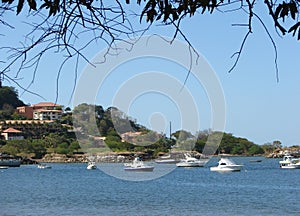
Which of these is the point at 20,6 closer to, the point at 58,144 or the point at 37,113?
the point at 58,144

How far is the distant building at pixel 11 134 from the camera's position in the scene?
81.7m

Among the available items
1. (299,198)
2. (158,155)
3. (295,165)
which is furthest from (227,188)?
(158,155)

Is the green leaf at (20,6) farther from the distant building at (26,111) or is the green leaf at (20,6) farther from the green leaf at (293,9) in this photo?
the distant building at (26,111)

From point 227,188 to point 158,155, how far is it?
132ft

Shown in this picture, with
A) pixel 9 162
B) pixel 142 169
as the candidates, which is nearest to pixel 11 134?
pixel 9 162

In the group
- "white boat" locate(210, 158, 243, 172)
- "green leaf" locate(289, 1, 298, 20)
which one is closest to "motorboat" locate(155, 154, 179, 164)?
"white boat" locate(210, 158, 243, 172)

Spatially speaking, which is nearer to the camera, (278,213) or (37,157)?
(278,213)

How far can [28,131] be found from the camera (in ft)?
278

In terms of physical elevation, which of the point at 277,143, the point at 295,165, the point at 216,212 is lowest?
the point at 216,212

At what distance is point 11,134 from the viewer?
8244 cm

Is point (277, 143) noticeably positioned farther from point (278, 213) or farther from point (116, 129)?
point (278, 213)

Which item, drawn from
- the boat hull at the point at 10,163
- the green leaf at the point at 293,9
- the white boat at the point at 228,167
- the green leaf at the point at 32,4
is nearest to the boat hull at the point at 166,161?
the white boat at the point at 228,167

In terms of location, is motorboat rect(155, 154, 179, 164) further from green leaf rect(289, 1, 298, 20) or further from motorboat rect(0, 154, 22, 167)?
green leaf rect(289, 1, 298, 20)

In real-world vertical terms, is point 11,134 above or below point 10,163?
above
